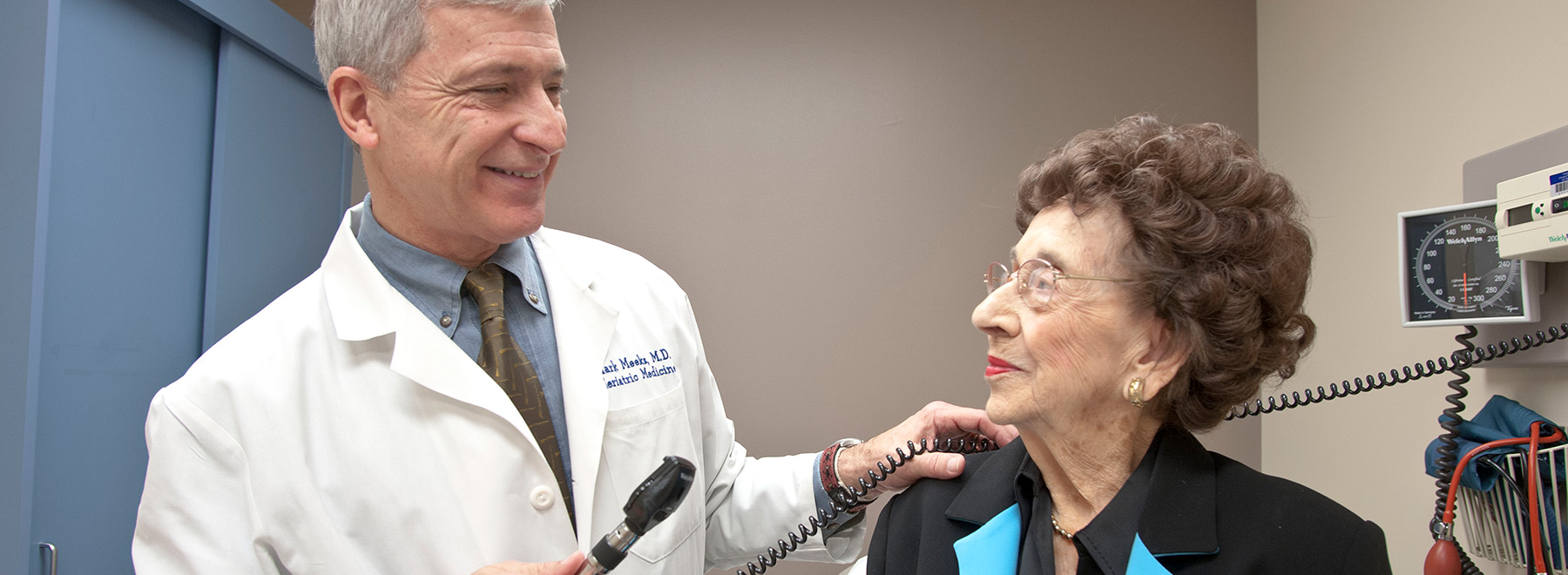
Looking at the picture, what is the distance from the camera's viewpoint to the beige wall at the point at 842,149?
244 cm

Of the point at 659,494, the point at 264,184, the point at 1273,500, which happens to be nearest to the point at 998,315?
the point at 1273,500

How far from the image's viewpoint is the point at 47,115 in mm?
1584

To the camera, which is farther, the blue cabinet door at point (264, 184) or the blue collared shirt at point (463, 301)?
the blue cabinet door at point (264, 184)

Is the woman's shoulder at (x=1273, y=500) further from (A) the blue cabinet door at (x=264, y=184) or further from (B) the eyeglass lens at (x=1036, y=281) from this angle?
(A) the blue cabinet door at (x=264, y=184)

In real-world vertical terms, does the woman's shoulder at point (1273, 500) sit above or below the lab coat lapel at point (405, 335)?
below

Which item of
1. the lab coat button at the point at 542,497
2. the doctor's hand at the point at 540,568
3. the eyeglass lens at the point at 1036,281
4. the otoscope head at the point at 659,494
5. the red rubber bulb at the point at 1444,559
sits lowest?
the red rubber bulb at the point at 1444,559

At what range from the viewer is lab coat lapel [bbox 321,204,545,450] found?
3.97 feet

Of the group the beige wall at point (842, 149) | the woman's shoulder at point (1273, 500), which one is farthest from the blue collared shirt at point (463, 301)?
the beige wall at point (842, 149)

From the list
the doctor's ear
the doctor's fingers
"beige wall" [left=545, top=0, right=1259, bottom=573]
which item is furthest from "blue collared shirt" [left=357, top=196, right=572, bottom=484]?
"beige wall" [left=545, top=0, right=1259, bottom=573]

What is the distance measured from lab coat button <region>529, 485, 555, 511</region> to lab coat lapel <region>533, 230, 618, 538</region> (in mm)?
45

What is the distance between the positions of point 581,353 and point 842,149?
4.44 feet

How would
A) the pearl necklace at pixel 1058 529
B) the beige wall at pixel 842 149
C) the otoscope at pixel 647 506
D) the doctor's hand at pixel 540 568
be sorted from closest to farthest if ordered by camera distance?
the otoscope at pixel 647 506 → the doctor's hand at pixel 540 568 → the pearl necklace at pixel 1058 529 → the beige wall at pixel 842 149

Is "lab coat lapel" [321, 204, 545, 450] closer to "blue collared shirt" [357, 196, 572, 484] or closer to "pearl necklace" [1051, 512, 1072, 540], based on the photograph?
"blue collared shirt" [357, 196, 572, 484]

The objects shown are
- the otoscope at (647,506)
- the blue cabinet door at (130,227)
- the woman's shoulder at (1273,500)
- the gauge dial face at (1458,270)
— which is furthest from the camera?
the blue cabinet door at (130,227)
